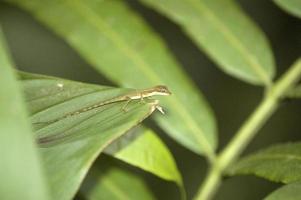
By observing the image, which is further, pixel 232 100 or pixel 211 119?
pixel 232 100

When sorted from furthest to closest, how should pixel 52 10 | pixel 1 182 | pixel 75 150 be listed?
pixel 52 10 < pixel 75 150 < pixel 1 182

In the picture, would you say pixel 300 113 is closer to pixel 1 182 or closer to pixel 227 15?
pixel 227 15

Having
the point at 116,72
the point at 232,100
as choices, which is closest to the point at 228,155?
the point at 116,72

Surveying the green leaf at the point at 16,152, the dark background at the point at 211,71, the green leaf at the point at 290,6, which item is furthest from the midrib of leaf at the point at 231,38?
the dark background at the point at 211,71

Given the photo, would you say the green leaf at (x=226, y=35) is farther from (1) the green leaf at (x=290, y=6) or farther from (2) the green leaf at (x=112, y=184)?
(2) the green leaf at (x=112, y=184)

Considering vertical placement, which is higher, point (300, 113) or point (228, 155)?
point (300, 113)

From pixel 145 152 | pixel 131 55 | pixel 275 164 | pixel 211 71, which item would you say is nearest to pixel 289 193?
pixel 275 164

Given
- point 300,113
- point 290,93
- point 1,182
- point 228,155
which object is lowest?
point 1,182
